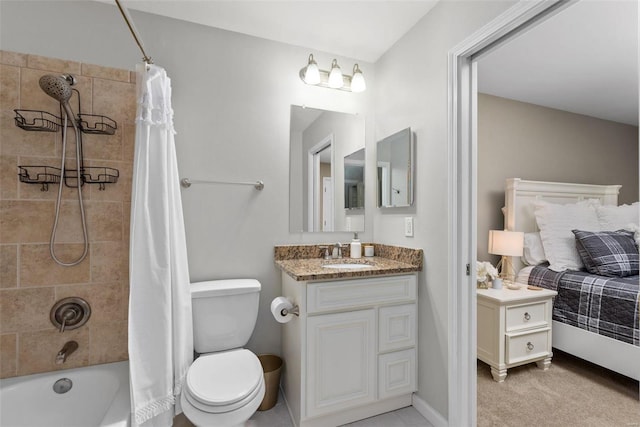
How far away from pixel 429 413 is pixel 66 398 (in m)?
1.93

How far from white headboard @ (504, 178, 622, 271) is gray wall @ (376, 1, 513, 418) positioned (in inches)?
59.2

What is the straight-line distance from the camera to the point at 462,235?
1.56m

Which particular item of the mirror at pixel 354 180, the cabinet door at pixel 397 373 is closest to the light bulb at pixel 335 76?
the mirror at pixel 354 180

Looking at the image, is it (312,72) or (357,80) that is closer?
(312,72)

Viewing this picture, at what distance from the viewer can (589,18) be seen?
1804 mm

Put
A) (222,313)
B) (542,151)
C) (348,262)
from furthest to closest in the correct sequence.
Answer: (542,151), (348,262), (222,313)

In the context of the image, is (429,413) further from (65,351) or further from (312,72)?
(312,72)

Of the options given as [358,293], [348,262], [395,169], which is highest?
[395,169]

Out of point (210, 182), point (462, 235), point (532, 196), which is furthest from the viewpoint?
point (532, 196)

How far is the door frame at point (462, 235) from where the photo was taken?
154cm

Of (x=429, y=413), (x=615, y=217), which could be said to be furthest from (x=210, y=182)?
(x=615, y=217)

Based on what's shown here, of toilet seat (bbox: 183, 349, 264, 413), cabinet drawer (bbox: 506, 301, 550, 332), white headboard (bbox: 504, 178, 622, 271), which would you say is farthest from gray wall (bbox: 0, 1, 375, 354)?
white headboard (bbox: 504, 178, 622, 271)

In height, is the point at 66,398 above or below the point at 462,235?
below

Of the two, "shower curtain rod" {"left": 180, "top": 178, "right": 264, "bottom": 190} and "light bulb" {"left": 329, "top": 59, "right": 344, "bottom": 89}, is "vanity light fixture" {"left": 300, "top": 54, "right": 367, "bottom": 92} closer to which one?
"light bulb" {"left": 329, "top": 59, "right": 344, "bottom": 89}
